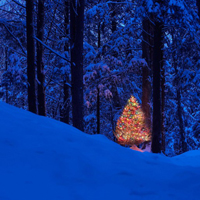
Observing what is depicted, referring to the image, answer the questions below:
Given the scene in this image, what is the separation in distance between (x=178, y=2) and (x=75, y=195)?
7023mm

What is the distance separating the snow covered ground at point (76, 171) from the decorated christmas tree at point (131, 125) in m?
5.20

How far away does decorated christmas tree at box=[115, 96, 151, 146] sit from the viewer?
9.09m

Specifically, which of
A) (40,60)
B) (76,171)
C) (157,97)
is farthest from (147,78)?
(76,171)

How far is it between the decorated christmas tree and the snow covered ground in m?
5.20

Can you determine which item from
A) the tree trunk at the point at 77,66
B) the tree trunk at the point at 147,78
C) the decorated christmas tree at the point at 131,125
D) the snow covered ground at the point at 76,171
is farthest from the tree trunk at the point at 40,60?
the snow covered ground at the point at 76,171

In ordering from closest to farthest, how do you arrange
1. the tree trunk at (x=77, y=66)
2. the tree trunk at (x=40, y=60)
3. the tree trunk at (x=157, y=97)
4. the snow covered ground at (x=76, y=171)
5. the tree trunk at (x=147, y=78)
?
the snow covered ground at (x=76, y=171), the tree trunk at (x=77, y=66), the tree trunk at (x=157, y=97), the tree trunk at (x=40, y=60), the tree trunk at (x=147, y=78)

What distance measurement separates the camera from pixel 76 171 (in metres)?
2.79

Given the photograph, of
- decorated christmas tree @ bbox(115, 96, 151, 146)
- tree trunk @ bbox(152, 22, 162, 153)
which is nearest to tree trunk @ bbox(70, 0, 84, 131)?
decorated christmas tree @ bbox(115, 96, 151, 146)

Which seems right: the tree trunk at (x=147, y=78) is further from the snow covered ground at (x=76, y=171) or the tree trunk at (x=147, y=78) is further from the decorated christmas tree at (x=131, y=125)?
the snow covered ground at (x=76, y=171)

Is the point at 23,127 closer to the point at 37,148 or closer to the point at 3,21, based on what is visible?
the point at 37,148

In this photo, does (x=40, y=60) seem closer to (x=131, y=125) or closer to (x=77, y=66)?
(x=77, y=66)

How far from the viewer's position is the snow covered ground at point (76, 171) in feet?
7.72

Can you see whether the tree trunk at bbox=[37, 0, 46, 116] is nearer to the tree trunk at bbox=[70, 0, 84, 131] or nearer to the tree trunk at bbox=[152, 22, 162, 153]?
the tree trunk at bbox=[70, 0, 84, 131]

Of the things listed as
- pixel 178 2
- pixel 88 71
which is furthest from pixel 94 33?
pixel 178 2
